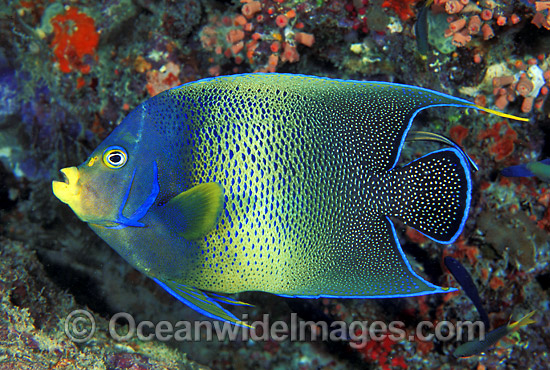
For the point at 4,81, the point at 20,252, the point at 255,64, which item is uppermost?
the point at 255,64

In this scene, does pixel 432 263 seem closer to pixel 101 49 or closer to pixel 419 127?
pixel 419 127

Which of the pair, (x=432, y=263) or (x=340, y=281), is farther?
(x=432, y=263)

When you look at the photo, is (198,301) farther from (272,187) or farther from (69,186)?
(69,186)

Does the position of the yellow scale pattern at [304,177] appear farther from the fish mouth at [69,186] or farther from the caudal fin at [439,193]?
the fish mouth at [69,186]

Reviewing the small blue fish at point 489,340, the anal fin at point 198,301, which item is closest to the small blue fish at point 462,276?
the small blue fish at point 489,340

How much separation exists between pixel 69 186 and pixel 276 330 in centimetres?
268

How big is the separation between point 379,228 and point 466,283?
1.32 metres

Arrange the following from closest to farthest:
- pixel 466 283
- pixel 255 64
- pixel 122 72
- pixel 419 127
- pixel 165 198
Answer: pixel 165 198 < pixel 466 283 < pixel 419 127 < pixel 255 64 < pixel 122 72

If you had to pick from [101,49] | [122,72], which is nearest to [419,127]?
[122,72]

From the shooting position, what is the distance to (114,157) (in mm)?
1438

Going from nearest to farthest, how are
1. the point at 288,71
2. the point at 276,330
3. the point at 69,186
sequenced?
1. the point at 69,186
2. the point at 288,71
3. the point at 276,330

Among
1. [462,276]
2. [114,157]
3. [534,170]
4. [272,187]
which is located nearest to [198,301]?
[272,187]

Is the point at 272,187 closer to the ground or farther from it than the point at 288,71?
closer to the ground

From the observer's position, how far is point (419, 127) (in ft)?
8.73
